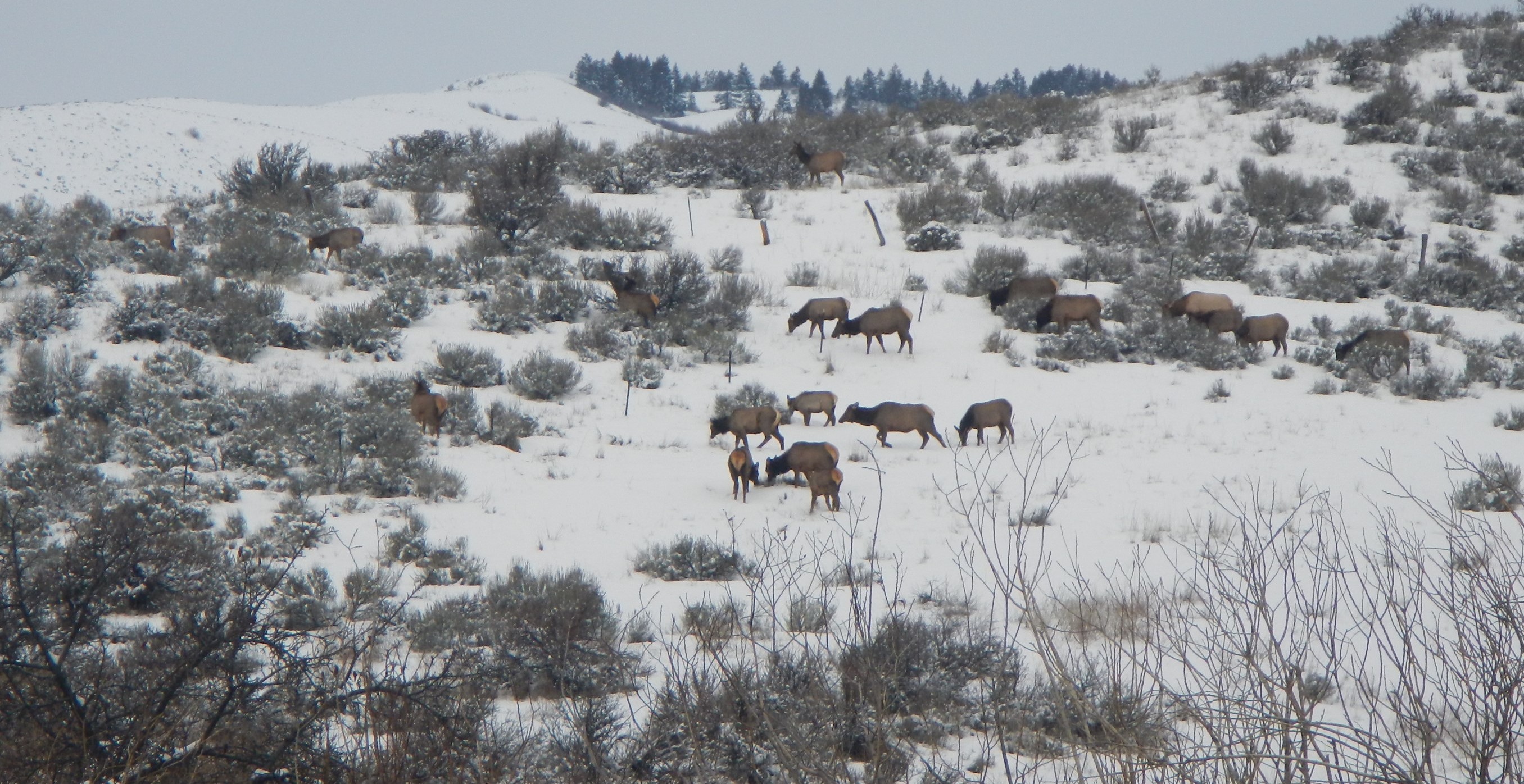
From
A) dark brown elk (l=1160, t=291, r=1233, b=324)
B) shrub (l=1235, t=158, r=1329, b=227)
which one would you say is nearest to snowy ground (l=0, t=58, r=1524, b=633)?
shrub (l=1235, t=158, r=1329, b=227)

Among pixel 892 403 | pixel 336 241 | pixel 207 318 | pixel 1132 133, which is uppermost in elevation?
pixel 1132 133

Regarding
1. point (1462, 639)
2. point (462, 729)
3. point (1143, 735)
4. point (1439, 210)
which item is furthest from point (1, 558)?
point (1439, 210)

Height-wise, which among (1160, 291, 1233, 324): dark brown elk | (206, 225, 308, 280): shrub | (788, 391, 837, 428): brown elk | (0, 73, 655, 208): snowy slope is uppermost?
(0, 73, 655, 208): snowy slope

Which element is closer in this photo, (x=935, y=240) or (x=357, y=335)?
(x=357, y=335)

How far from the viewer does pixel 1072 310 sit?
757 inches

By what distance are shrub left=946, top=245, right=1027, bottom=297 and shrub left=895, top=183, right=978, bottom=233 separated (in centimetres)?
311

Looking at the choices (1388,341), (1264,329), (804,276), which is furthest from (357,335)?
(1388,341)

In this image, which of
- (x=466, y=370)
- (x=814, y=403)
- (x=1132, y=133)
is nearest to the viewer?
(x=814, y=403)

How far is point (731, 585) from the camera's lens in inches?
342

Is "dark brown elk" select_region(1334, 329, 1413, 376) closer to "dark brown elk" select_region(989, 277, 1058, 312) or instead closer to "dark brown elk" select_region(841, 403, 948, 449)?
"dark brown elk" select_region(989, 277, 1058, 312)

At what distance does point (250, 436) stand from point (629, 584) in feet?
18.8

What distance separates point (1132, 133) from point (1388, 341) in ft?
55.0

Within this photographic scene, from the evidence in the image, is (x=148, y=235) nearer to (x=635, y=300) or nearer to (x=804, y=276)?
(x=635, y=300)

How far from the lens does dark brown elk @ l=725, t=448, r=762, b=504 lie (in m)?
11.5
